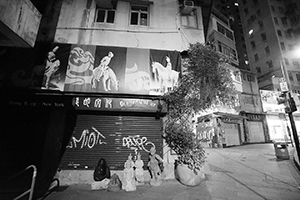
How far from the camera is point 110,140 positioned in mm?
7227

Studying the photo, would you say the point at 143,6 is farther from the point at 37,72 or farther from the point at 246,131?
the point at 246,131

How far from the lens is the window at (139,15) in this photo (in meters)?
9.62

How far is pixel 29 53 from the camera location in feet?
25.8

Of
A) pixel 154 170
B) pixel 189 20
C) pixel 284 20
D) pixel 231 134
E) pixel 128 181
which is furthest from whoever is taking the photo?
pixel 284 20

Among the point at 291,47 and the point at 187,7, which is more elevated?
the point at 291,47

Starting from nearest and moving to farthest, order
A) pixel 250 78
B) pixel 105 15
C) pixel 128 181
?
pixel 128 181 → pixel 105 15 → pixel 250 78

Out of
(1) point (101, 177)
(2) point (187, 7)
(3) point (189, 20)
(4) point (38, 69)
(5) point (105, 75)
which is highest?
(2) point (187, 7)

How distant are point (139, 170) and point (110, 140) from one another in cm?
222

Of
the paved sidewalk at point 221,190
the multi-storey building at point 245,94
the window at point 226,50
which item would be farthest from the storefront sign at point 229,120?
the paved sidewalk at point 221,190

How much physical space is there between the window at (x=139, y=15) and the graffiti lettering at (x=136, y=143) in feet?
26.1

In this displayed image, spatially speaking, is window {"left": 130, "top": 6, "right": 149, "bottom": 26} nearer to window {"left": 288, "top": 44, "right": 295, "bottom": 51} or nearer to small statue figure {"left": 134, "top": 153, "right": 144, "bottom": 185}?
small statue figure {"left": 134, "top": 153, "right": 144, "bottom": 185}

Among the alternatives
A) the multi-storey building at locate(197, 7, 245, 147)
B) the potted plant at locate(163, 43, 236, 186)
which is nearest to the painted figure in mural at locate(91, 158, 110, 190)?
the potted plant at locate(163, 43, 236, 186)

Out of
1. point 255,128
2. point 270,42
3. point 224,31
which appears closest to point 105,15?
point 224,31

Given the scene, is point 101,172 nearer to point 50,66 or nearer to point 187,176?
point 187,176
